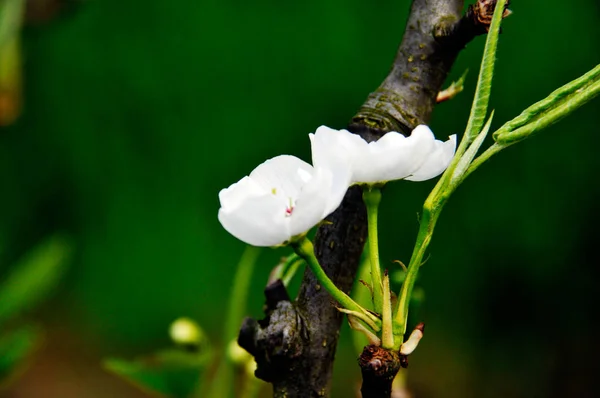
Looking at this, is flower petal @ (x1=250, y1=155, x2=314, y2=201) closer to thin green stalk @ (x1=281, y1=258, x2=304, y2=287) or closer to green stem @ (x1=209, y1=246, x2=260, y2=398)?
thin green stalk @ (x1=281, y1=258, x2=304, y2=287)

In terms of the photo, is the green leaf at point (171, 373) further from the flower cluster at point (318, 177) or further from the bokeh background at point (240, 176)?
the bokeh background at point (240, 176)

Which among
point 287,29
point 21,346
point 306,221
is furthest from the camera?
point 287,29

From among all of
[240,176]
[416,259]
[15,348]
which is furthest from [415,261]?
[240,176]

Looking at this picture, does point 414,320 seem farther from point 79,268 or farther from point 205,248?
point 79,268

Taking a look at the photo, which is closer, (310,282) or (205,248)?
(310,282)

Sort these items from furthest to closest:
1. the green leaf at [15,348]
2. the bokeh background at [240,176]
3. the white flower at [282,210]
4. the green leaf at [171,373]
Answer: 1. the bokeh background at [240,176]
2. the green leaf at [15,348]
3. the green leaf at [171,373]
4. the white flower at [282,210]

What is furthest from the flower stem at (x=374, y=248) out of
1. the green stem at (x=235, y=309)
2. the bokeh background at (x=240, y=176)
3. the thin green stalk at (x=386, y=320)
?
the bokeh background at (x=240, y=176)

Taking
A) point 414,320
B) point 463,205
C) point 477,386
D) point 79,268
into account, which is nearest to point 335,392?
point 477,386
